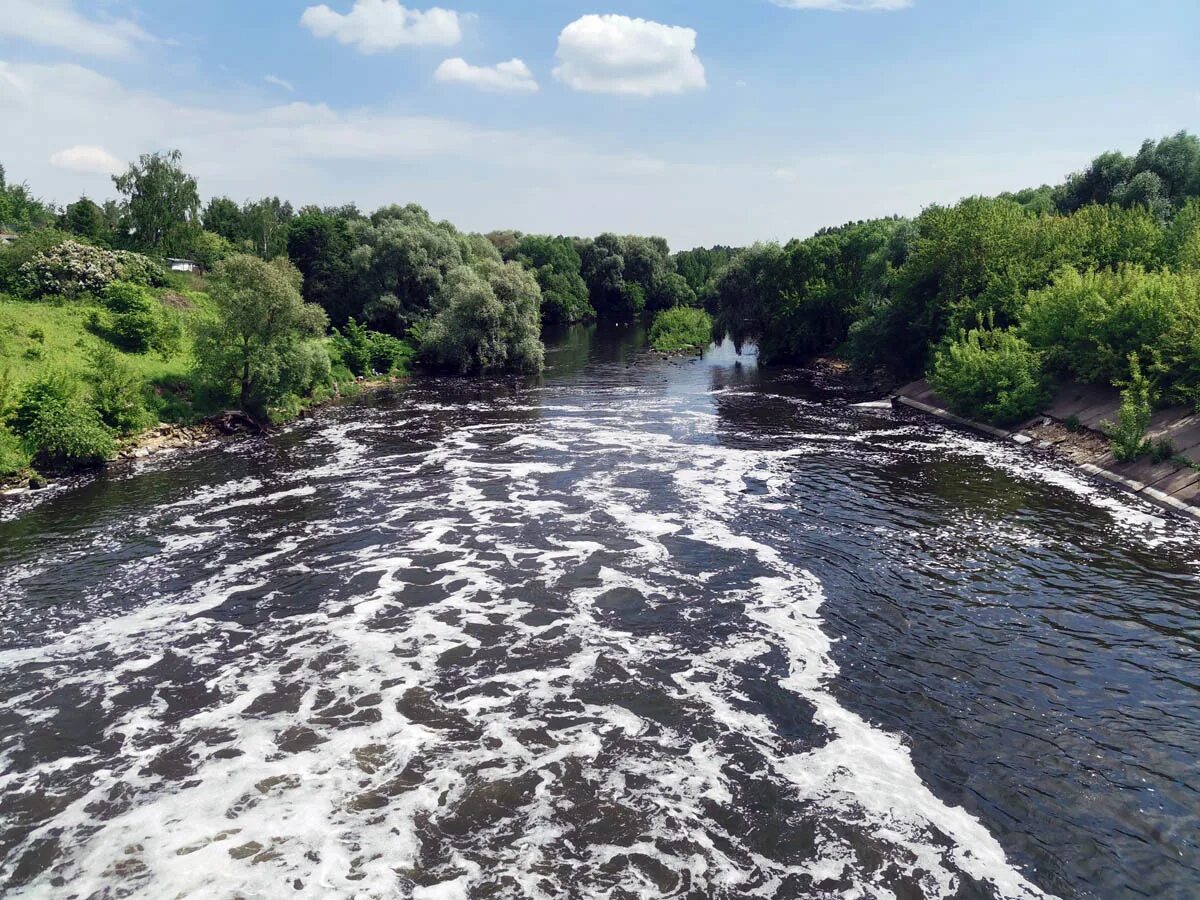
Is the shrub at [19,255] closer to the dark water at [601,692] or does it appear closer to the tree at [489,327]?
the dark water at [601,692]

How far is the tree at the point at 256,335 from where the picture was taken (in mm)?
43094

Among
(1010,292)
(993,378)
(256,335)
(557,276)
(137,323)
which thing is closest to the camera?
(993,378)

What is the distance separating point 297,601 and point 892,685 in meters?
16.6

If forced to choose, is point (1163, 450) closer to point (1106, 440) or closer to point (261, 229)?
point (1106, 440)

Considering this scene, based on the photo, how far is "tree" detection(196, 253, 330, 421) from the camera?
141 ft

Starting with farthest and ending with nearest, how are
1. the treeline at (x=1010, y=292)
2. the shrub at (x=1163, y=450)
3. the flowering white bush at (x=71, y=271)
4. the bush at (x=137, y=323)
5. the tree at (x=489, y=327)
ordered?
the tree at (x=489, y=327)
the flowering white bush at (x=71, y=271)
the bush at (x=137, y=323)
the treeline at (x=1010, y=292)
the shrub at (x=1163, y=450)

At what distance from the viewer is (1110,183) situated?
66500 mm

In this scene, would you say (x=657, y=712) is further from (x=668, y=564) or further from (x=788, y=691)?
(x=668, y=564)

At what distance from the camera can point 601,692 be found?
1670cm

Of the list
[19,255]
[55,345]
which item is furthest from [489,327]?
[19,255]

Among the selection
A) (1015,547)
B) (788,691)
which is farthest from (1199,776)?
(1015,547)

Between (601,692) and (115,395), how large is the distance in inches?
1417

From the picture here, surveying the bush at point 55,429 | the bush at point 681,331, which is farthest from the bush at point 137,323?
the bush at point 681,331

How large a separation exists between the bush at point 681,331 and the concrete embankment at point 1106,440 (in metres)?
48.4
